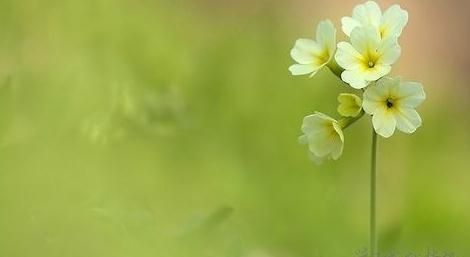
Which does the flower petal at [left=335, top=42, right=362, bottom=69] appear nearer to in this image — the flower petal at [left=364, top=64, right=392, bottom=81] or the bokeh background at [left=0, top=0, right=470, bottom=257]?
the flower petal at [left=364, top=64, right=392, bottom=81]

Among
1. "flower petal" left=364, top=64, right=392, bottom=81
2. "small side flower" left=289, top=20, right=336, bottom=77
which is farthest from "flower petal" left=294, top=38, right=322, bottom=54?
"flower petal" left=364, top=64, right=392, bottom=81

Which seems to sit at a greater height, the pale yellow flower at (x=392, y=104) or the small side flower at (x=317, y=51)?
the small side flower at (x=317, y=51)

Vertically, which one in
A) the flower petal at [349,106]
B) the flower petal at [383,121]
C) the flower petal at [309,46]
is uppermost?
the flower petal at [309,46]

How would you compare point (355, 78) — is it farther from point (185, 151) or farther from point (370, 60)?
point (185, 151)

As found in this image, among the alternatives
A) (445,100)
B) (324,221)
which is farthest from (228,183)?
(445,100)

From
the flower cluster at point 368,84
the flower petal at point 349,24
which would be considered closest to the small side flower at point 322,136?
the flower cluster at point 368,84

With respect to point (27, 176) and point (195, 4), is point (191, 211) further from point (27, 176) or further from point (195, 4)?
point (195, 4)

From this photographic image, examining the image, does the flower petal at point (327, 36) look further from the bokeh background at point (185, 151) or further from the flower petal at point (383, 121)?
the bokeh background at point (185, 151)
